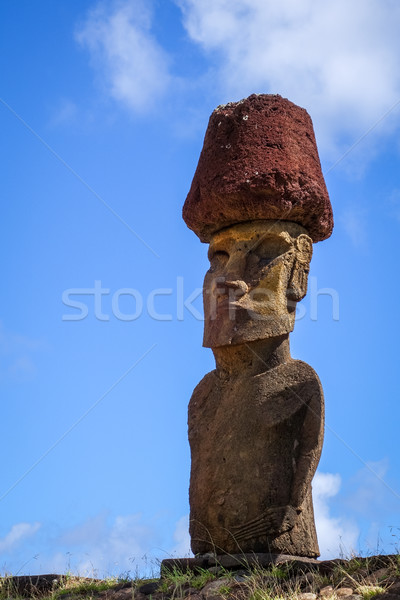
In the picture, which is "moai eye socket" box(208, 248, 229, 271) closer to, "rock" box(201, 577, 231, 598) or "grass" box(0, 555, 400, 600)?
"grass" box(0, 555, 400, 600)

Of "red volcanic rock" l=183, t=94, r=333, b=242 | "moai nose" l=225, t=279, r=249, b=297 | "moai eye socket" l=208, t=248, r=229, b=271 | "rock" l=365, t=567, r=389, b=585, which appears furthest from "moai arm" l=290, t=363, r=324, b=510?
"red volcanic rock" l=183, t=94, r=333, b=242

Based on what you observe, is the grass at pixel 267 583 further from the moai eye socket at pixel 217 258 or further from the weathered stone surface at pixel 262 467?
the moai eye socket at pixel 217 258

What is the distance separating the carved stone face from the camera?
29.4 ft

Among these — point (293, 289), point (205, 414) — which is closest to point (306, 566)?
point (205, 414)

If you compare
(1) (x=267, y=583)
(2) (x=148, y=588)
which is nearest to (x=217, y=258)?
(2) (x=148, y=588)

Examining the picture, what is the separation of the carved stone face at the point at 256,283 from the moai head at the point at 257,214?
1 cm

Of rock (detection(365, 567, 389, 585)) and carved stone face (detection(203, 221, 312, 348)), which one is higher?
carved stone face (detection(203, 221, 312, 348))

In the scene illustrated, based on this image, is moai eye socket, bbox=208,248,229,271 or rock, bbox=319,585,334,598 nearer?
rock, bbox=319,585,334,598

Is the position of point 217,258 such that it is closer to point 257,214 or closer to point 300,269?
point 257,214

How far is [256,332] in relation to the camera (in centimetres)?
890

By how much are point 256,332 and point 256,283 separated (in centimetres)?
60

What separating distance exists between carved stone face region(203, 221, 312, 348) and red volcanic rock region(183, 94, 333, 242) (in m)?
0.22

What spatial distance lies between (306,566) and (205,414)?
2.44m

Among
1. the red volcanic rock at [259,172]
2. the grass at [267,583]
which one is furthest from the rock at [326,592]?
the red volcanic rock at [259,172]
